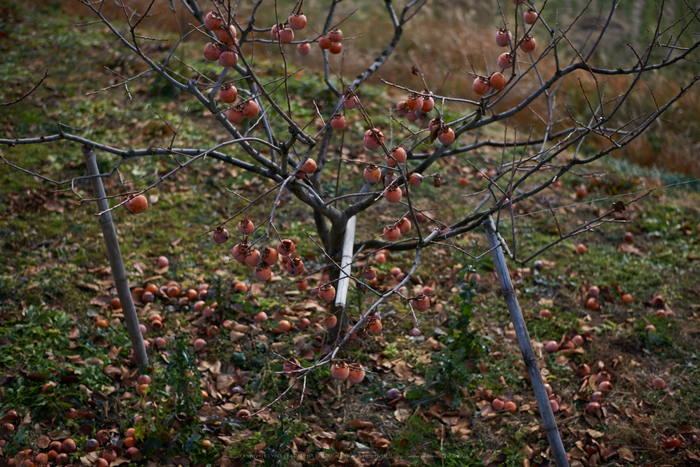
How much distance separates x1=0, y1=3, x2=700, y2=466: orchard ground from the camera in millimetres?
2693

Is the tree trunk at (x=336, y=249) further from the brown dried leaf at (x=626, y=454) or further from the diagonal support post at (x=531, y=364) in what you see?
the brown dried leaf at (x=626, y=454)

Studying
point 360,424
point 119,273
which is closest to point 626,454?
point 360,424

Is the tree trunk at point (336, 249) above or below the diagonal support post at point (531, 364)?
above

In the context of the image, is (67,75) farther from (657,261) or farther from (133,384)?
(657,261)

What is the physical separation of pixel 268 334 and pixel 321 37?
6.53 feet

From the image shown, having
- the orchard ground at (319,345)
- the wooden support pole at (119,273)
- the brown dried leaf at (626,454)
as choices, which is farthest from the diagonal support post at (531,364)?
the wooden support pole at (119,273)

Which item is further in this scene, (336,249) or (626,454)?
(336,249)

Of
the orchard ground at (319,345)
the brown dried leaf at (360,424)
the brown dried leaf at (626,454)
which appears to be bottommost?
the brown dried leaf at (626,454)

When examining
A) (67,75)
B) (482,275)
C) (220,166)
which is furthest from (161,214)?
(67,75)

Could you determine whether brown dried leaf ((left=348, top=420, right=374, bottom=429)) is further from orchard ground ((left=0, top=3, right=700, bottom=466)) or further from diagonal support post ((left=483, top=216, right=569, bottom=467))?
diagonal support post ((left=483, top=216, right=569, bottom=467))

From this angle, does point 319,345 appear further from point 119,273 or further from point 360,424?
point 119,273

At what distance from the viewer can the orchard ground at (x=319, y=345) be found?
269 centimetres

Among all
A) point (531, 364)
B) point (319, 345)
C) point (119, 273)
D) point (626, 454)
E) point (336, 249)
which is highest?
point (336, 249)

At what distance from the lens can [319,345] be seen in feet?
10.9
